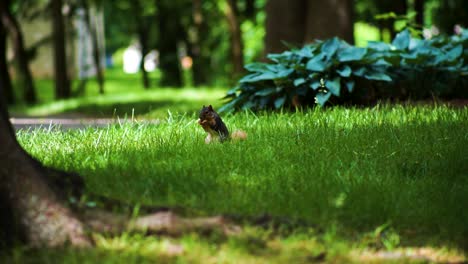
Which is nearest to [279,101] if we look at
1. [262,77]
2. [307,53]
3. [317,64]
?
[262,77]

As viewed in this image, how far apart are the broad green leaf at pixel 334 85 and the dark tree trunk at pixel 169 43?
88.1 ft

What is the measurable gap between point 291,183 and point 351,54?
505 cm

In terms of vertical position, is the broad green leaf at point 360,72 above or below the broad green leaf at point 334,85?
above

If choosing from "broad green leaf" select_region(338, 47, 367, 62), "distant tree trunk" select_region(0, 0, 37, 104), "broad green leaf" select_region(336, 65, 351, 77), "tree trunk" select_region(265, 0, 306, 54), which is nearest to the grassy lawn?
"broad green leaf" select_region(336, 65, 351, 77)

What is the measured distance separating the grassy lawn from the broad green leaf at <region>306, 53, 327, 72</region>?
2161 mm

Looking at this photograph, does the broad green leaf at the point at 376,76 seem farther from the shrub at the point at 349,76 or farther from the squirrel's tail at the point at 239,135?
the squirrel's tail at the point at 239,135

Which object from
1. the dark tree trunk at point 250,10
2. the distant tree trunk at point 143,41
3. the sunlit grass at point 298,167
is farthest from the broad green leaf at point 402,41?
the distant tree trunk at point 143,41

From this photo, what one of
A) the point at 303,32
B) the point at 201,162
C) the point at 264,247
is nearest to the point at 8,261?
the point at 264,247

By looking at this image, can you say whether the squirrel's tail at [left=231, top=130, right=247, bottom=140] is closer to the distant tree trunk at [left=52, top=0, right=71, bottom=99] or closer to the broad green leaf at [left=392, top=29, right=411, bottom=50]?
the broad green leaf at [left=392, top=29, right=411, bottom=50]

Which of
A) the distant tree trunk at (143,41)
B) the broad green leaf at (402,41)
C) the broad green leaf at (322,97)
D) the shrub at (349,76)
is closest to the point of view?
the broad green leaf at (322,97)

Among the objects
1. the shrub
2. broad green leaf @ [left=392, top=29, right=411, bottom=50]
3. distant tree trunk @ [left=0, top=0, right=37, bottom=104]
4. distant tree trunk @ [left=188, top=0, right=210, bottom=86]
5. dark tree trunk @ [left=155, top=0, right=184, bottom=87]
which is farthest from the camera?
dark tree trunk @ [left=155, top=0, right=184, bottom=87]

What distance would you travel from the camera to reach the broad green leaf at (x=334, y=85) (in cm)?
938

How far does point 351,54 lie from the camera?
390 inches

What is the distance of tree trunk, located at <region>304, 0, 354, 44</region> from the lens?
43.7 ft
